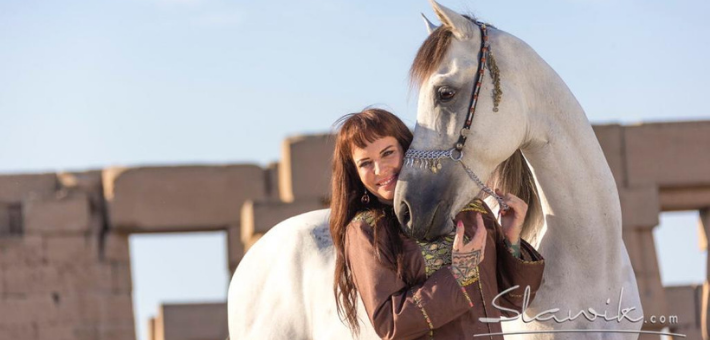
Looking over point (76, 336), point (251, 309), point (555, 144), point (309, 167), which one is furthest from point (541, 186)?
point (76, 336)

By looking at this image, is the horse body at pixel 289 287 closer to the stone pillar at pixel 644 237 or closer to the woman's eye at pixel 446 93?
the woman's eye at pixel 446 93

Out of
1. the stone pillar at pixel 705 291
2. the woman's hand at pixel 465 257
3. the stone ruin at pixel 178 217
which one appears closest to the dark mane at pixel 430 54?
the woman's hand at pixel 465 257

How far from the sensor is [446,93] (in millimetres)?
4816

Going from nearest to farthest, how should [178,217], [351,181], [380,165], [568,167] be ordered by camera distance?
1. [380,165]
2. [351,181]
3. [568,167]
4. [178,217]

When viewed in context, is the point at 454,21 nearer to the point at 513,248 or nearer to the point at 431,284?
the point at 513,248

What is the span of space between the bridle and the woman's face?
2.1 inches

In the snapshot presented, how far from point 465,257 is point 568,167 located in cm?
67

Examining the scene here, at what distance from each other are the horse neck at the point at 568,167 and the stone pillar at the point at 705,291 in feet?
31.7

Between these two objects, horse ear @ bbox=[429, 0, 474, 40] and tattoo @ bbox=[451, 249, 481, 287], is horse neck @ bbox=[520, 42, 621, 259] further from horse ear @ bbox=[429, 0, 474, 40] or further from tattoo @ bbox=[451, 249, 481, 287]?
tattoo @ bbox=[451, 249, 481, 287]

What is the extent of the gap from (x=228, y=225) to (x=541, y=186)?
1045 centimetres

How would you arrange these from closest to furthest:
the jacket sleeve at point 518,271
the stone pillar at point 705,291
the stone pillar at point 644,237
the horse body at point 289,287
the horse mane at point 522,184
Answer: the jacket sleeve at point 518,271
the horse mane at point 522,184
the horse body at point 289,287
the stone pillar at point 705,291
the stone pillar at point 644,237

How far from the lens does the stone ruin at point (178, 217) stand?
570 inches

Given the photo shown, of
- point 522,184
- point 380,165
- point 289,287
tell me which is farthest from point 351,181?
point 289,287

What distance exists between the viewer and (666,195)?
14828mm
